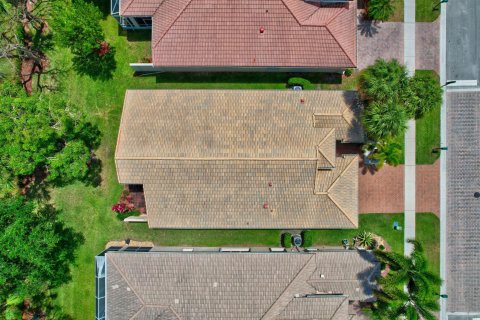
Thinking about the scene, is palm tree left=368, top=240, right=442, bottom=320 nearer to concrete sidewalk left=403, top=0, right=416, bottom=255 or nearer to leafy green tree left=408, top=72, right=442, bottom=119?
concrete sidewalk left=403, top=0, right=416, bottom=255

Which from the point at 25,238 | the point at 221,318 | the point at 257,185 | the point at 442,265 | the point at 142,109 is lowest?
the point at 221,318

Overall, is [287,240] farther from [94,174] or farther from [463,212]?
[94,174]

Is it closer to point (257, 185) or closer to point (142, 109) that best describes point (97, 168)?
point (142, 109)

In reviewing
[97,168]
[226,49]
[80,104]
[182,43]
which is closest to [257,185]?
[226,49]

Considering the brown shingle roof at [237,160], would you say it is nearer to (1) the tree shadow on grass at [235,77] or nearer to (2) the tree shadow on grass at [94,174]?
(1) the tree shadow on grass at [235,77]

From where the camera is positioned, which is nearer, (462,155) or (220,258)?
(220,258)

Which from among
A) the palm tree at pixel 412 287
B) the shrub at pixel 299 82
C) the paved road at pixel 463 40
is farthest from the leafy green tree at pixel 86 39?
the paved road at pixel 463 40
